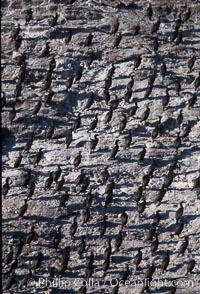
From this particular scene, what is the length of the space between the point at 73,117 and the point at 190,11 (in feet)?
7.02

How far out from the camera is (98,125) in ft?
34.2

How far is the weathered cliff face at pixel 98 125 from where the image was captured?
9.93 metres

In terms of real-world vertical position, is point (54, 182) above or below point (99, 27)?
below

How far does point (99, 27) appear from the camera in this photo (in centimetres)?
1088

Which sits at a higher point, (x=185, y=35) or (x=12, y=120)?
(x=185, y=35)

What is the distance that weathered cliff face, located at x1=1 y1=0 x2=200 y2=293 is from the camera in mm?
9930

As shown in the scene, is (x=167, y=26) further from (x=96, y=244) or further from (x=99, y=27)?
(x=96, y=244)

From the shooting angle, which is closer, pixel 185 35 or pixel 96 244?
pixel 96 244

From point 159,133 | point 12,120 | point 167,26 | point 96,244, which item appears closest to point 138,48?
point 167,26

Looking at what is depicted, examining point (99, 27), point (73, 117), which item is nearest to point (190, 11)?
point (99, 27)

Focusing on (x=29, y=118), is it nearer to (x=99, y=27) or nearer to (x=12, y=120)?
(x=12, y=120)

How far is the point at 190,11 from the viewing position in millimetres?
10984

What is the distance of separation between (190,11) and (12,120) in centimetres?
277

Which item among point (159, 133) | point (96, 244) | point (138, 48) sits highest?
point (138, 48)
